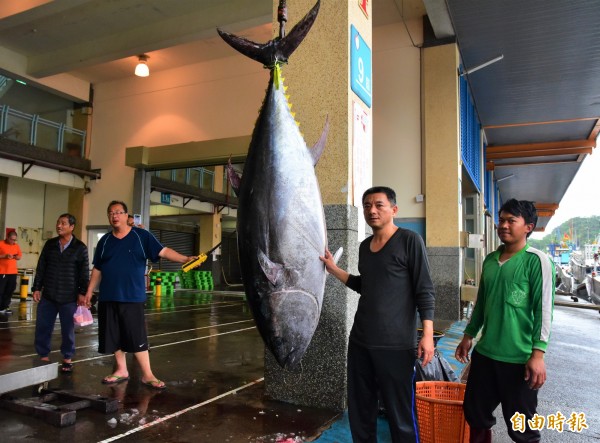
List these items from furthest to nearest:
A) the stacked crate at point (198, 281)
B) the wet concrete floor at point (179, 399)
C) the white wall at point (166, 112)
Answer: the stacked crate at point (198, 281)
the white wall at point (166, 112)
the wet concrete floor at point (179, 399)

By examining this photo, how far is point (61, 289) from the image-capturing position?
462 centimetres

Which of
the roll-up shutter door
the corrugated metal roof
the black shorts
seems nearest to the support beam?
the corrugated metal roof

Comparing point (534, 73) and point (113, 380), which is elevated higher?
point (534, 73)

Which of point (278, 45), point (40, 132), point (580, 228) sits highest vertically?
point (580, 228)

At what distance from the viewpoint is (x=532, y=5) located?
24.9ft

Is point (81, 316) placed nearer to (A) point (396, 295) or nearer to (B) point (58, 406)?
(B) point (58, 406)

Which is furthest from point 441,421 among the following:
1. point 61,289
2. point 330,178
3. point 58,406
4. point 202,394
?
point 61,289

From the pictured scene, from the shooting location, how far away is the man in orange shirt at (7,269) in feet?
29.2

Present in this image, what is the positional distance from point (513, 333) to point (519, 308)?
0.13m

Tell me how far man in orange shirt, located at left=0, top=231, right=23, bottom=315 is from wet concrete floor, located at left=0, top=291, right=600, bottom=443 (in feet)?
5.67

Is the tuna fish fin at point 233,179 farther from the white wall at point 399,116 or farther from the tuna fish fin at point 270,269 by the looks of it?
the white wall at point 399,116

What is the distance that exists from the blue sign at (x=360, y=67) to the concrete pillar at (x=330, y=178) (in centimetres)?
7

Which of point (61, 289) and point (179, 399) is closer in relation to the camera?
point (179, 399)

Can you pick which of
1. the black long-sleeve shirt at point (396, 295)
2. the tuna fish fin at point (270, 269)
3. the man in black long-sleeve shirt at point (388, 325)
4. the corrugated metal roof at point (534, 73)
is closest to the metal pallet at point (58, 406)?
the man in black long-sleeve shirt at point (388, 325)
